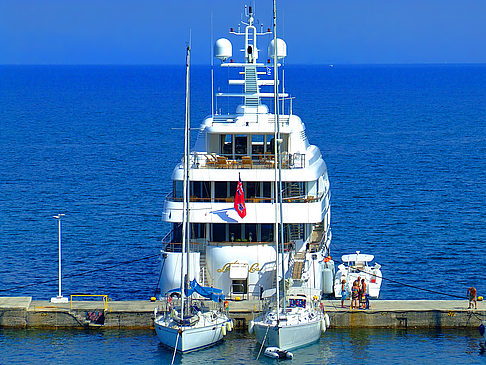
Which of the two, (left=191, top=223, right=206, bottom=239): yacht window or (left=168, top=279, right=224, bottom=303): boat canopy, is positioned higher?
(left=191, top=223, right=206, bottom=239): yacht window

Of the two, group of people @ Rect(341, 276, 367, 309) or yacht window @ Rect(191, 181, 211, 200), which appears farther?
yacht window @ Rect(191, 181, 211, 200)

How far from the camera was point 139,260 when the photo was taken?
59.3 m

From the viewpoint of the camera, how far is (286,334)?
41.7 metres

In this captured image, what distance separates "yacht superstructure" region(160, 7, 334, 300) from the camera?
4691cm

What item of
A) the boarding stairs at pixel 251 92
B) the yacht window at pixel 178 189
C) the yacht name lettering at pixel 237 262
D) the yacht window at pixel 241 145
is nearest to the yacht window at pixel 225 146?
the yacht window at pixel 241 145

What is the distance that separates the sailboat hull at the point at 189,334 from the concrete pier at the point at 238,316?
226cm

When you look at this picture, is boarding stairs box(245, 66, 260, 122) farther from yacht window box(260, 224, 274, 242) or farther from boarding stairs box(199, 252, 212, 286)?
boarding stairs box(199, 252, 212, 286)

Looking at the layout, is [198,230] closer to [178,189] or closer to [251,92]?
[178,189]

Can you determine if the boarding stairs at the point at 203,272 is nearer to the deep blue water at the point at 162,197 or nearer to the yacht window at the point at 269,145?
the deep blue water at the point at 162,197

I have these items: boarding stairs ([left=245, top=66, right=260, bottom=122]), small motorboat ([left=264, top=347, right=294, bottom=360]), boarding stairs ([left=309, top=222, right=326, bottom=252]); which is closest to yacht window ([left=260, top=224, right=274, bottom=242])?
boarding stairs ([left=309, top=222, right=326, bottom=252])

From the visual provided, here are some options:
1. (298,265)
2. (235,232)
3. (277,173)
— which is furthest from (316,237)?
(277,173)

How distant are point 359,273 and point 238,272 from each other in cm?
938

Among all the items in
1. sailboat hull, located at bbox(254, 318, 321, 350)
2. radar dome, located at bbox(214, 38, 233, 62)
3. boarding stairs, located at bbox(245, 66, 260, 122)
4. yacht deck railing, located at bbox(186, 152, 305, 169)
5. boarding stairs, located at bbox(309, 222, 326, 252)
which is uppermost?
radar dome, located at bbox(214, 38, 233, 62)

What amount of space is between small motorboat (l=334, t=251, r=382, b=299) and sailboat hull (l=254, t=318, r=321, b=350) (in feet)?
27.7
